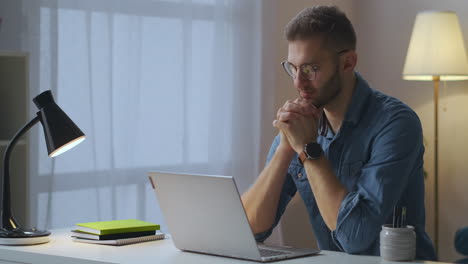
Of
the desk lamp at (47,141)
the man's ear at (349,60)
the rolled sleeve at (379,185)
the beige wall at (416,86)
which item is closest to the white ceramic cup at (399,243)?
the rolled sleeve at (379,185)

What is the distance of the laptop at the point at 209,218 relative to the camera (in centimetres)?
185

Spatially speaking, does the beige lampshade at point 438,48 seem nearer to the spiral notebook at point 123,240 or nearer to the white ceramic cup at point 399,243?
the spiral notebook at point 123,240

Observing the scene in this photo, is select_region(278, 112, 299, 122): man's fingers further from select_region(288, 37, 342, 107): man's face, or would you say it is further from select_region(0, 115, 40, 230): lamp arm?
select_region(0, 115, 40, 230): lamp arm

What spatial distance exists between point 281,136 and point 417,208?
1.47 ft

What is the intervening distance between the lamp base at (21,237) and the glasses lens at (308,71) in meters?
0.84

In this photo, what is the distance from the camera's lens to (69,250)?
2047 mm

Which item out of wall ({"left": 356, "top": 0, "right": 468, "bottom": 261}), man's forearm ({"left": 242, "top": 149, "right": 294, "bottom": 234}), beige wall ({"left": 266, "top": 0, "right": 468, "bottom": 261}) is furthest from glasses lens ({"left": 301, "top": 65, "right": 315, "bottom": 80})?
wall ({"left": 356, "top": 0, "right": 468, "bottom": 261})

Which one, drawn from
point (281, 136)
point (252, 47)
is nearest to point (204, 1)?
point (252, 47)

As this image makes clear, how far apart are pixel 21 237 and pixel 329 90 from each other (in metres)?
0.94

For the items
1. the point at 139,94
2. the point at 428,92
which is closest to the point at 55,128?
the point at 139,94

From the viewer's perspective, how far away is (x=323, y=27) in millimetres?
2303

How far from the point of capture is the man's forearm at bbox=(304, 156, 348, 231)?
2.10 metres

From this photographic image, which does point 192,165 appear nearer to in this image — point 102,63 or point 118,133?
point 118,133

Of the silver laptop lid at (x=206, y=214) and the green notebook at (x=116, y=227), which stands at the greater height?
the silver laptop lid at (x=206, y=214)
